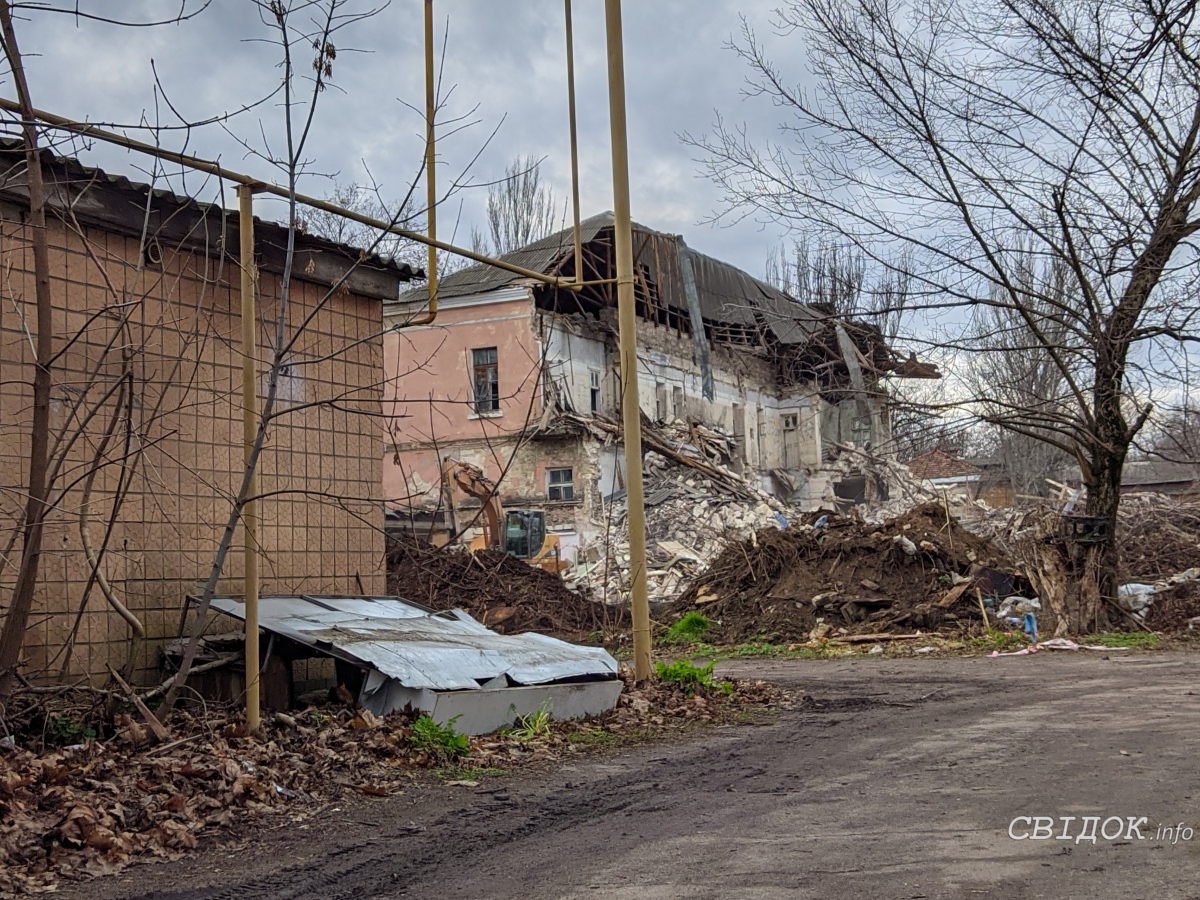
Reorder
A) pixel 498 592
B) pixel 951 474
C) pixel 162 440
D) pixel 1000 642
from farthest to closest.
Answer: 1. pixel 951 474
2. pixel 498 592
3. pixel 1000 642
4. pixel 162 440

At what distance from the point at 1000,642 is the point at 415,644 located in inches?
460

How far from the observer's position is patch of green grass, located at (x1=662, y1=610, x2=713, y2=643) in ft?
71.7

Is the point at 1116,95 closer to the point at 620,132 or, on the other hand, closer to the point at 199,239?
the point at 620,132

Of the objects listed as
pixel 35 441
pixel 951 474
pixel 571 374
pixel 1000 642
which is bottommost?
pixel 1000 642

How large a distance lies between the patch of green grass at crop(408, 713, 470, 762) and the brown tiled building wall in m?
1.53


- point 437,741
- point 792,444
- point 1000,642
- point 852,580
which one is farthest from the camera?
point 792,444

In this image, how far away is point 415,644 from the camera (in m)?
9.02

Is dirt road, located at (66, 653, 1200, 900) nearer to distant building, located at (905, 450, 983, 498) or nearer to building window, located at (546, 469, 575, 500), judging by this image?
building window, located at (546, 469, 575, 500)

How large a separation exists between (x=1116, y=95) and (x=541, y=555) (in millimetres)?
22891

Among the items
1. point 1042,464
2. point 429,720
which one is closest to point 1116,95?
point 429,720

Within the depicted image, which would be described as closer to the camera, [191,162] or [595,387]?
[191,162]

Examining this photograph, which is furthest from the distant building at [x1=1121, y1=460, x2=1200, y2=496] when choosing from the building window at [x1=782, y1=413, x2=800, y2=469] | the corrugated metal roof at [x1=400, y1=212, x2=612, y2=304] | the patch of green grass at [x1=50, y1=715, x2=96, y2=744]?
the patch of green grass at [x1=50, y1=715, x2=96, y2=744]

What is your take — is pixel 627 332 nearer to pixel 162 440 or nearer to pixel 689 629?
pixel 162 440

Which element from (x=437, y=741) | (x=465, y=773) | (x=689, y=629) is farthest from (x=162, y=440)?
(x=689, y=629)
